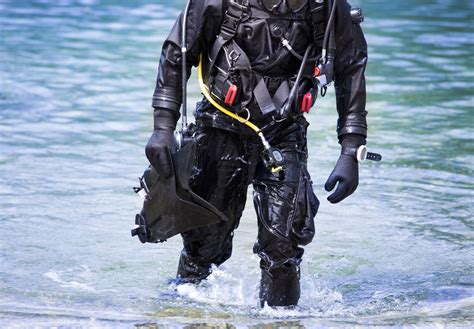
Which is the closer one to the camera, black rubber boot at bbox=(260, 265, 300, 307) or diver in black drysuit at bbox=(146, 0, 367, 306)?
diver in black drysuit at bbox=(146, 0, 367, 306)

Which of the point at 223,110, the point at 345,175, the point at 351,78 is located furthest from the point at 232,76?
the point at 345,175

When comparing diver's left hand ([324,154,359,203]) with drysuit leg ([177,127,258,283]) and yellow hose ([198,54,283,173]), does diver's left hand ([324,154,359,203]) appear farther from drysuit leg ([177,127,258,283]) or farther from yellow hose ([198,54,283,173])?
drysuit leg ([177,127,258,283])

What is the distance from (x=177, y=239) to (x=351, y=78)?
2.56 metres

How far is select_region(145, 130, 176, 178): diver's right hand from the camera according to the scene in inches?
232

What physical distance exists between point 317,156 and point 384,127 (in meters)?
1.39

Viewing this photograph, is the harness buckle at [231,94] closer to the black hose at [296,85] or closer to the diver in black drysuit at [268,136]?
the diver in black drysuit at [268,136]

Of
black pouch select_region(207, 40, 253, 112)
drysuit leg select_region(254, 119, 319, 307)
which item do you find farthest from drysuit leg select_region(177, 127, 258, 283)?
black pouch select_region(207, 40, 253, 112)

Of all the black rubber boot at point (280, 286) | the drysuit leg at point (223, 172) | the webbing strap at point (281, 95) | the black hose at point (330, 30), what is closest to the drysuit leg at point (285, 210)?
the black rubber boot at point (280, 286)

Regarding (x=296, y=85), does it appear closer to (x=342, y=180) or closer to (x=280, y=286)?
(x=342, y=180)

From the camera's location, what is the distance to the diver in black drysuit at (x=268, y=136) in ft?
19.3

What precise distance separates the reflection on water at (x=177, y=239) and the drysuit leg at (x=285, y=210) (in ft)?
0.92

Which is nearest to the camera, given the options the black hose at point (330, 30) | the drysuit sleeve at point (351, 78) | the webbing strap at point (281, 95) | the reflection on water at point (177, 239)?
the black hose at point (330, 30)

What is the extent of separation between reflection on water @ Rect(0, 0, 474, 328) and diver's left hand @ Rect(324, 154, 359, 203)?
25.1 inches

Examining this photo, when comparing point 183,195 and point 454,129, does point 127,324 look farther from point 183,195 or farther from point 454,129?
point 454,129
